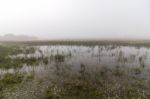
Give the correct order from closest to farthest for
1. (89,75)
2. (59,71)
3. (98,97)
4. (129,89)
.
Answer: (98,97) < (129,89) < (89,75) < (59,71)

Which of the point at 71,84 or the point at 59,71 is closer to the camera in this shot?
the point at 71,84

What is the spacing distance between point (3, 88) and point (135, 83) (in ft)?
52.9

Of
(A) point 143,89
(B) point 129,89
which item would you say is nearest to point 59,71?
(B) point 129,89

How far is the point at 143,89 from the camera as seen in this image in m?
13.4

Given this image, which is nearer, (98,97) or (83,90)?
(98,97)

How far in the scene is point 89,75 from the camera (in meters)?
17.6

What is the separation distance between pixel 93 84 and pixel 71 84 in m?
2.82

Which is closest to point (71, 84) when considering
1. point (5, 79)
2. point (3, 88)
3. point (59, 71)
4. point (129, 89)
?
point (59, 71)

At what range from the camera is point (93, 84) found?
14688 millimetres

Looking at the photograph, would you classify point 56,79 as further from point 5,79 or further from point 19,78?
point 5,79

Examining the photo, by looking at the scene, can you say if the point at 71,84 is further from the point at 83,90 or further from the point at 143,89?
the point at 143,89

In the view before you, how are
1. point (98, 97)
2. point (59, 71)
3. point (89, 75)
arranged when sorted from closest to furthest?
point (98, 97), point (89, 75), point (59, 71)

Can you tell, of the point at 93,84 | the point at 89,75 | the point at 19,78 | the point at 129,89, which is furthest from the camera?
the point at 89,75

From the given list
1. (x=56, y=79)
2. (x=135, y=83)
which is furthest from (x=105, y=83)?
(x=56, y=79)
